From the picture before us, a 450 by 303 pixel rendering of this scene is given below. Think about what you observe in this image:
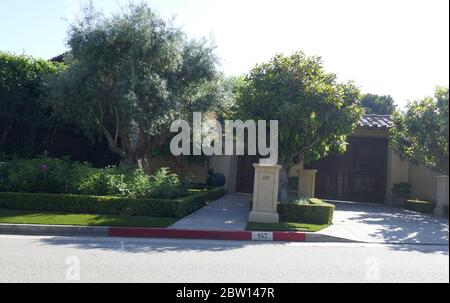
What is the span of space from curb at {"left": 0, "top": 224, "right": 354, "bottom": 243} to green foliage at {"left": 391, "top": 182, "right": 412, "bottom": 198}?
11251 millimetres

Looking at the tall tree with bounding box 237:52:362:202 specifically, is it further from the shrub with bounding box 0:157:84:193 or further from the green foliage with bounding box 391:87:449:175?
the shrub with bounding box 0:157:84:193

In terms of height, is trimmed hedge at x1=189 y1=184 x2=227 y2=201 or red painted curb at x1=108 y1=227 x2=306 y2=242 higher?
trimmed hedge at x1=189 y1=184 x2=227 y2=201

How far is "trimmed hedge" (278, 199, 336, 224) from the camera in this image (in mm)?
12422

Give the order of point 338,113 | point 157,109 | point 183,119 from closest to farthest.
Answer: point 338,113, point 157,109, point 183,119

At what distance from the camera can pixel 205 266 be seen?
270 inches

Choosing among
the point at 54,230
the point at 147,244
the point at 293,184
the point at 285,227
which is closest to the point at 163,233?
the point at 147,244

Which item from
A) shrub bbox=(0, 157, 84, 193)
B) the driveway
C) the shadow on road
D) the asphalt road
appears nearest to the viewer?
the asphalt road

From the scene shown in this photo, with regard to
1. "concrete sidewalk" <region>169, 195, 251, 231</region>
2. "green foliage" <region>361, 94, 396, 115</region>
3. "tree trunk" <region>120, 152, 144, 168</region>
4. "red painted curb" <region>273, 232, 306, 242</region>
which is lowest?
"red painted curb" <region>273, 232, 306, 242</region>

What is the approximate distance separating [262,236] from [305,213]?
245 cm

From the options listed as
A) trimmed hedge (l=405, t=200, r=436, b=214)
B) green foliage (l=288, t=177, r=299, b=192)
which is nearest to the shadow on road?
trimmed hedge (l=405, t=200, r=436, b=214)

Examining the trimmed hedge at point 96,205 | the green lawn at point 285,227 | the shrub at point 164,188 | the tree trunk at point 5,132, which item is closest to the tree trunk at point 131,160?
the shrub at point 164,188

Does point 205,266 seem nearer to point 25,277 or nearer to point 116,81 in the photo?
point 25,277
